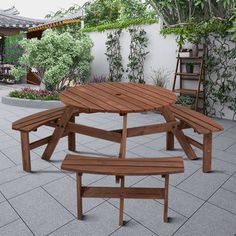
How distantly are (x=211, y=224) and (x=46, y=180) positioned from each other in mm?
1525

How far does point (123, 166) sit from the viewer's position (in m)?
1.74

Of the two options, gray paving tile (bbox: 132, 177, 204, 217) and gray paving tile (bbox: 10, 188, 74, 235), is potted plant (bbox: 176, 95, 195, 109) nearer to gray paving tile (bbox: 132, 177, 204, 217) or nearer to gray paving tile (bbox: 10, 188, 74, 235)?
gray paving tile (bbox: 132, 177, 204, 217)

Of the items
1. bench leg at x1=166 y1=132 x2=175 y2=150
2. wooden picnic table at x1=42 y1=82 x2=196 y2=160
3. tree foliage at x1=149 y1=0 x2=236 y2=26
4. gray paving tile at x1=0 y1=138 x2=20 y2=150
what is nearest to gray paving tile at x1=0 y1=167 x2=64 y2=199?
wooden picnic table at x1=42 y1=82 x2=196 y2=160

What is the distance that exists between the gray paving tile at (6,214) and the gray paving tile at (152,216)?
0.79 meters

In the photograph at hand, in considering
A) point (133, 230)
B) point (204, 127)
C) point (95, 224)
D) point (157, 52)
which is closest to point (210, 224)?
point (133, 230)

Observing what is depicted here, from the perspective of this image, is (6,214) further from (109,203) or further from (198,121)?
(198,121)

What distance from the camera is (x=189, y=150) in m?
2.94

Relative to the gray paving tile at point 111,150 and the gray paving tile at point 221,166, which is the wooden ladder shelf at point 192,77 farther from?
the gray paving tile at point 111,150

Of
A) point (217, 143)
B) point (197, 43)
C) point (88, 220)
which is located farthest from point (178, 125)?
point (197, 43)

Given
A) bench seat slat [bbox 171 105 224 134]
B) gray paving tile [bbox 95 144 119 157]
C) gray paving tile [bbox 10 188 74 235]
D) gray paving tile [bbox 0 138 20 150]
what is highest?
bench seat slat [bbox 171 105 224 134]

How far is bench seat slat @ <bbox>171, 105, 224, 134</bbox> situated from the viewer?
2461 mm

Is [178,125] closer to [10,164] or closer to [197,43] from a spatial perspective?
[10,164]

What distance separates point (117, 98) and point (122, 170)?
927mm

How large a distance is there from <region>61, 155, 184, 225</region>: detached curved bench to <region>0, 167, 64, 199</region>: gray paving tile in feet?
2.36
